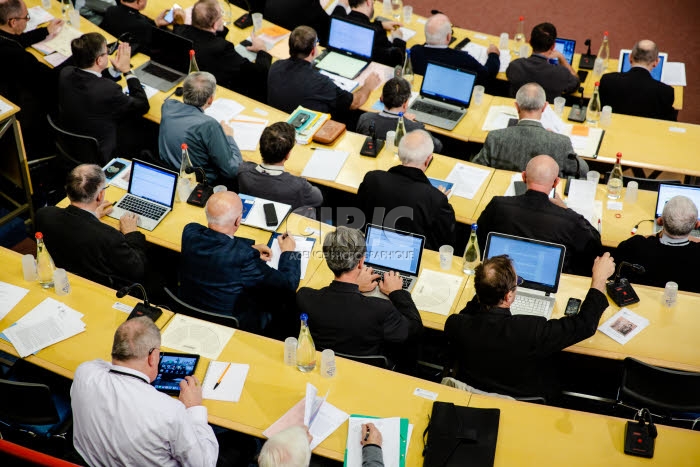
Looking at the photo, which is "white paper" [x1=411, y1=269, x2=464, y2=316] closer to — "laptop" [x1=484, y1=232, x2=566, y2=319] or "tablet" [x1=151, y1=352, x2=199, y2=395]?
"laptop" [x1=484, y1=232, x2=566, y2=319]

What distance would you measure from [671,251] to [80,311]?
3.86 m

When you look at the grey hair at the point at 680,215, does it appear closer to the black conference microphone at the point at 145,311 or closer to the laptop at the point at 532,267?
the laptop at the point at 532,267

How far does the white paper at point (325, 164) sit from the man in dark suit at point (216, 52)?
1.69 metres

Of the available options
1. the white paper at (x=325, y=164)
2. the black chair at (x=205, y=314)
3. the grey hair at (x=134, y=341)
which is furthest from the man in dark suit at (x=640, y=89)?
the grey hair at (x=134, y=341)

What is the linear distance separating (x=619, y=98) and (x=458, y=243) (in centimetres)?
226

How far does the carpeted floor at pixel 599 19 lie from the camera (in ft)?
32.8

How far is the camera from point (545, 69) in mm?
7500

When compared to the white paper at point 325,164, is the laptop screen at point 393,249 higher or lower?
lower

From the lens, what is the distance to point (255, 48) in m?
8.07

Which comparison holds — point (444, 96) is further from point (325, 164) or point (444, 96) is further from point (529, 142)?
point (325, 164)

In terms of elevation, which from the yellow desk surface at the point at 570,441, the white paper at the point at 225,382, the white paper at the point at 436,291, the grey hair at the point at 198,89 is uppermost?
the grey hair at the point at 198,89

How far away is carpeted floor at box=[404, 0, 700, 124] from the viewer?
1000 cm

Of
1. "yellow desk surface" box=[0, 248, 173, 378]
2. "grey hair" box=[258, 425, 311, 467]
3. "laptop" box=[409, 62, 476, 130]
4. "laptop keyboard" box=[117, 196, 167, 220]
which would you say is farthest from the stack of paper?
"laptop" box=[409, 62, 476, 130]

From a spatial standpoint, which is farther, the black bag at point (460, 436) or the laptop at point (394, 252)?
the laptop at point (394, 252)
